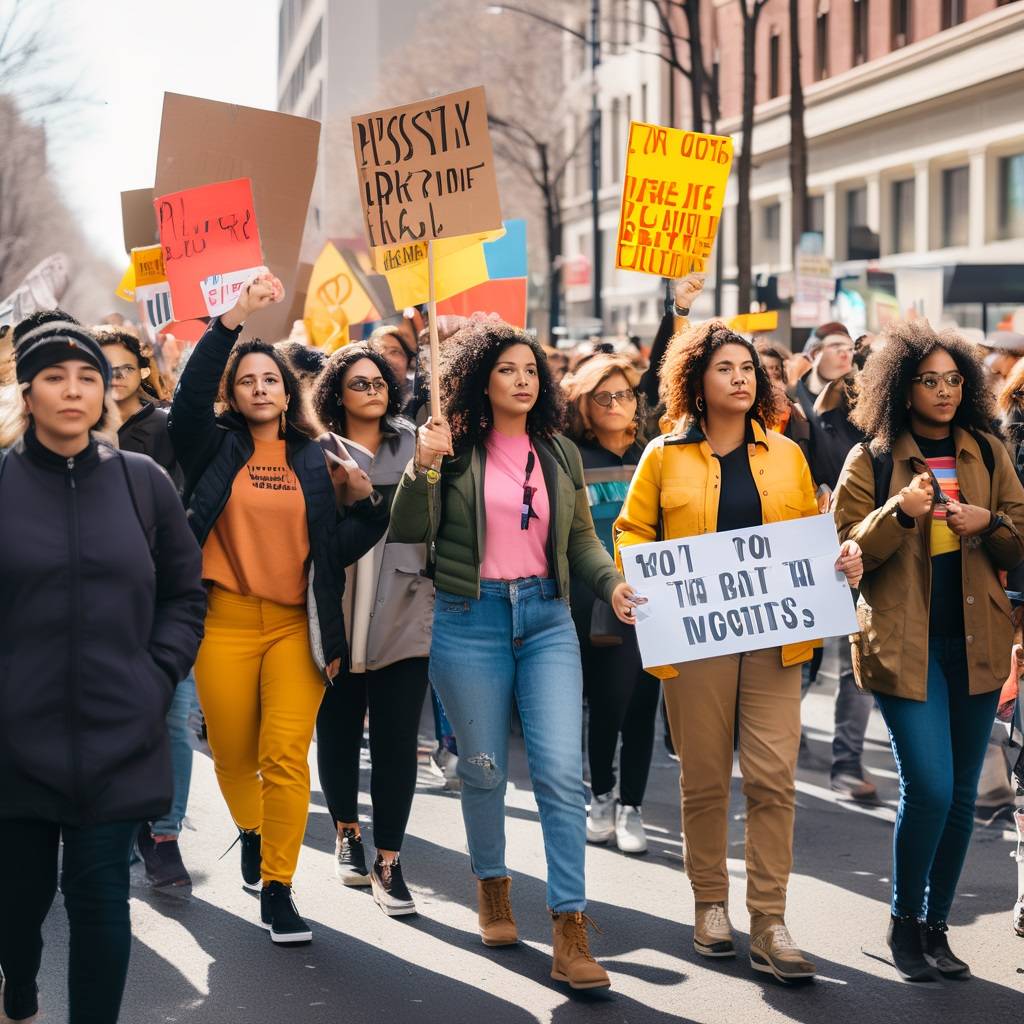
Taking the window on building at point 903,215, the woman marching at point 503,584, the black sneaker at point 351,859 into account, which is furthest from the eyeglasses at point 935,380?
the window on building at point 903,215

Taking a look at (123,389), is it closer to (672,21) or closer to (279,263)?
(279,263)

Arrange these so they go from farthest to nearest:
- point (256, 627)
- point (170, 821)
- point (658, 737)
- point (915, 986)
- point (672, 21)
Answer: point (672, 21) → point (658, 737) → point (170, 821) → point (256, 627) → point (915, 986)

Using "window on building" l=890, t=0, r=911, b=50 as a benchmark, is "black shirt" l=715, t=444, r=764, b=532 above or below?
below

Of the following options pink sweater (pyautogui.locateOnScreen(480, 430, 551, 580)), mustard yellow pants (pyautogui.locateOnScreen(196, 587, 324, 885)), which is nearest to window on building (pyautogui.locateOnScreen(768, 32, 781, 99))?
pink sweater (pyautogui.locateOnScreen(480, 430, 551, 580))

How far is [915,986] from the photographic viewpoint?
529 cm

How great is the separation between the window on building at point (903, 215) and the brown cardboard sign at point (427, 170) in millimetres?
29367

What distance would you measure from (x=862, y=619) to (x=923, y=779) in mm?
552

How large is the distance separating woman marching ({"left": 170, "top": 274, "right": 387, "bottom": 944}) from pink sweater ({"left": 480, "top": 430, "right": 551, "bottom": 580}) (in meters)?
0.49

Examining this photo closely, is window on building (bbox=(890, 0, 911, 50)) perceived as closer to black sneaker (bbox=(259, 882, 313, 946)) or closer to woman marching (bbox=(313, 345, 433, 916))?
woman marching (bbox=(313, 345, 433, 916))

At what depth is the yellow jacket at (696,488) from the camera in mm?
5656

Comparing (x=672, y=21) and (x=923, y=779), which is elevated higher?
(x=672, y=21)

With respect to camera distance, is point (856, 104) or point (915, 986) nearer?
point (915, 986)

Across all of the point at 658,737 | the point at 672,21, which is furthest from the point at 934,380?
the point at 672,21

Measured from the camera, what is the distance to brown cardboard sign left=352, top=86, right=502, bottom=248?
20.2ft
